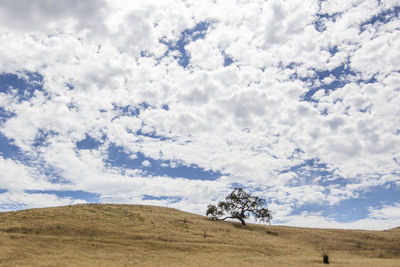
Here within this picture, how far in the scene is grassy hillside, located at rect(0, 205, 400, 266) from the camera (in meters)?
29.4

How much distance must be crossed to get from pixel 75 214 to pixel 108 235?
39.8 ft

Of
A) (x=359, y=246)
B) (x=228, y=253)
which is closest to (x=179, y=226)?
(x=228, y=253)

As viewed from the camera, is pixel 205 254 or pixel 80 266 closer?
pixel 80 266

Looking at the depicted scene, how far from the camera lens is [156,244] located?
1406 inches

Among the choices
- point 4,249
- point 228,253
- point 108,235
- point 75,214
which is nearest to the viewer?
point 4,249

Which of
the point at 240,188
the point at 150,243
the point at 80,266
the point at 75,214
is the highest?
the point at 240,188

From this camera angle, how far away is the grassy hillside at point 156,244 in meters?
29.4

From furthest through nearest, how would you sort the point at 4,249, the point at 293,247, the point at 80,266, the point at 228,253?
the point at 293,247
the point at 228,253
the point at 4,249
the point at 80,266

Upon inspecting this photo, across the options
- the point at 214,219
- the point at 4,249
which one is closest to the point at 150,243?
the point at 4,249

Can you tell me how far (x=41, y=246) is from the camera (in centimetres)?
3139

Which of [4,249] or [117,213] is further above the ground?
[117,213]

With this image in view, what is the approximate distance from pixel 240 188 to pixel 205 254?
99.2 feet

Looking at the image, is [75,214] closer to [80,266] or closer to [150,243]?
[150,243]

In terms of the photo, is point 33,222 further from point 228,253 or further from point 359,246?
point 359,246
